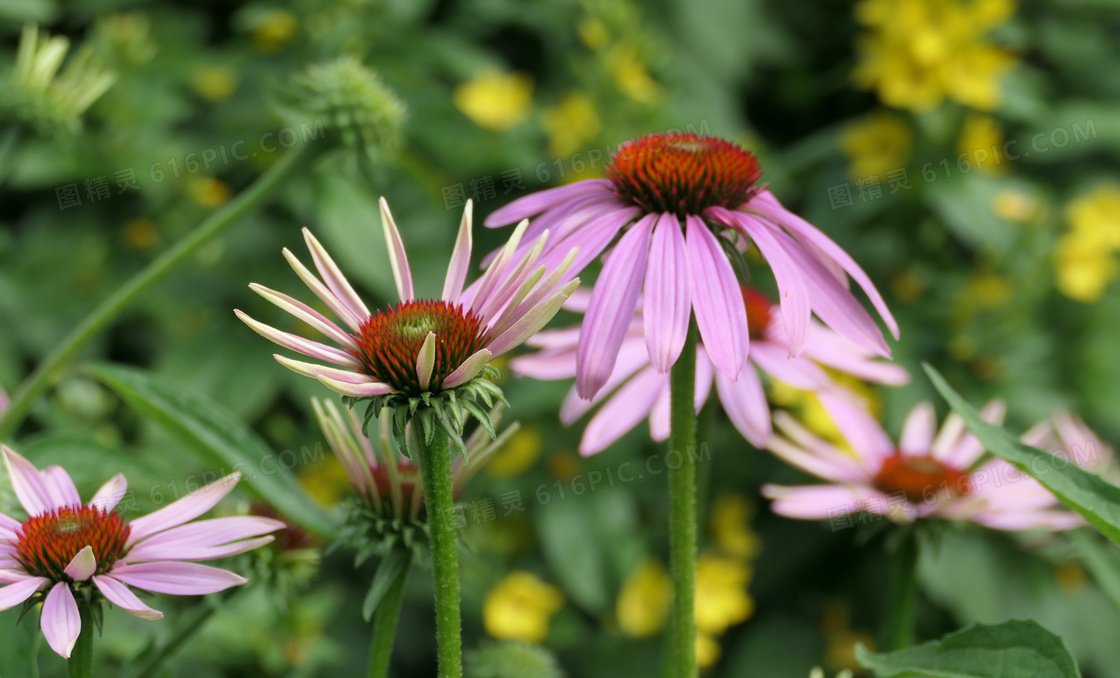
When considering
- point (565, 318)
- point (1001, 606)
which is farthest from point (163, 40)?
point (1001, 606)

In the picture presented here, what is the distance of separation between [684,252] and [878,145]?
1.45 metres

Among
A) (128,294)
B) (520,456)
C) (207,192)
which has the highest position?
(207,192)

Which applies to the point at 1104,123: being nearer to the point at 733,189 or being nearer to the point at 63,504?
the point at 733,189

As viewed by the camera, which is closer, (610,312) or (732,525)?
(610,312)

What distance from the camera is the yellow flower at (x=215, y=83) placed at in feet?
5.23

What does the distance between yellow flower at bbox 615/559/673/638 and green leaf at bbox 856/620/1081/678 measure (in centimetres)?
105

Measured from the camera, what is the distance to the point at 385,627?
49cm

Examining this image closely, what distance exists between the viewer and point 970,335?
5.60ft

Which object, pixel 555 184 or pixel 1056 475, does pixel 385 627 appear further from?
pixel 555 184

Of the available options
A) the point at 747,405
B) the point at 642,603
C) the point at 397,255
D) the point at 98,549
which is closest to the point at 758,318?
the point at 747,405

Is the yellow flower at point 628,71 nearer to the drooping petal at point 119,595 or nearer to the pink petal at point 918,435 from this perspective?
the pink petal at point 918,435

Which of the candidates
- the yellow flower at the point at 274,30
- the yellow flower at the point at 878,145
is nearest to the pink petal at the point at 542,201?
the yellow flower at the point at 274,30

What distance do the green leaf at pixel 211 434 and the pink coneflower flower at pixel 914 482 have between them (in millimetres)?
304

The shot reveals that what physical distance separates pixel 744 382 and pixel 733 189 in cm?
18
